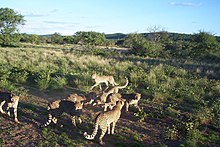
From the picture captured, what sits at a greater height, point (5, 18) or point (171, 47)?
point (5, 18)

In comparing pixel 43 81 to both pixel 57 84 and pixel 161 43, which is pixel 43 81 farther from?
pixel 161 43

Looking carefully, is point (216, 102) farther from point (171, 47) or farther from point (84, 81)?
point (171, 47)

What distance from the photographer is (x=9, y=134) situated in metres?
8.87

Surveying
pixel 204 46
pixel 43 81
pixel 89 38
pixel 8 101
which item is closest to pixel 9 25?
pixel 89 38

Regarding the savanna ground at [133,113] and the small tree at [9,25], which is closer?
the savanna ground at [133,113]

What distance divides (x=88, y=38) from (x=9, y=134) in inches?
2195

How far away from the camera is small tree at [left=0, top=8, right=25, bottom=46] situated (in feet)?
146

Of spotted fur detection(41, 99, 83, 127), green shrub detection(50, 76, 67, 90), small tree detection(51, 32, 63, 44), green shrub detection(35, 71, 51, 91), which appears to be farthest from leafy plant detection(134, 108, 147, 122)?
small tree detection(51, 32, 63, 44)

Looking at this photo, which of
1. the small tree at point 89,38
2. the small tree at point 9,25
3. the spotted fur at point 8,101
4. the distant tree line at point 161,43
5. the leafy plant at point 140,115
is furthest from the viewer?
the small tree at point 89,38

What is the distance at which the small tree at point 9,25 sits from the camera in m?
44.6

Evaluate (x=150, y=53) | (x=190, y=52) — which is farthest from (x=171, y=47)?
(x=150, y=53)

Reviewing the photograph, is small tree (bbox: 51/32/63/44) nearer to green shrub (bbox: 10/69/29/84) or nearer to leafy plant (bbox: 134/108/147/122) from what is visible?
green shrub (bbox: 10/69/29/84)

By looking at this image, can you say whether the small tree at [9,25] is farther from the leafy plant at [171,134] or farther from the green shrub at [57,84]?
the leafy plant at [171,134]

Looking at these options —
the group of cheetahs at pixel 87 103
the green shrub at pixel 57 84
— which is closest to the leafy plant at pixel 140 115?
the group of cheetahs at pixel 87 103
